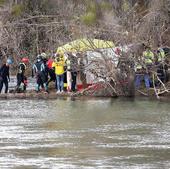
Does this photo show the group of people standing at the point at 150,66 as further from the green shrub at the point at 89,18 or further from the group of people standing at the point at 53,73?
the green shrub at the point at 89,18

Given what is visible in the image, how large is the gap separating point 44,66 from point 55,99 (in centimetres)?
258

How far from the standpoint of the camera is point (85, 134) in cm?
1753

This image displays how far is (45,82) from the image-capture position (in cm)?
2975

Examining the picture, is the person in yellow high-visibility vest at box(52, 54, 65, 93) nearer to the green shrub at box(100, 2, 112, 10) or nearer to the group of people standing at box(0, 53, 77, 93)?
the group of people standing at box(0, 53, 77, 93)

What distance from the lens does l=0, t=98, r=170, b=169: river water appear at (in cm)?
1377

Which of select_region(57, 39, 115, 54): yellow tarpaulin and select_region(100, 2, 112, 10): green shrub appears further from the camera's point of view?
select_region(100, 2, 112, 10): green shrub

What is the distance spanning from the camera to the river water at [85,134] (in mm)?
13766

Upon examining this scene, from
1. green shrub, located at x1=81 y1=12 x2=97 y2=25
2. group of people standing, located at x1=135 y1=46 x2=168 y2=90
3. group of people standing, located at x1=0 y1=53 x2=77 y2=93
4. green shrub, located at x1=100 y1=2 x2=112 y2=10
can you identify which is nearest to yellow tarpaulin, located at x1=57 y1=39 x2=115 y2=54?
group of people standing, located at x1=0 y1=53 x2=77 y2=93

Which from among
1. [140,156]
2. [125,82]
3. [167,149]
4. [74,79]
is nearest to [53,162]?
[140,156]

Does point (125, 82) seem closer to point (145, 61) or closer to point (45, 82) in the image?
point (145, 61)

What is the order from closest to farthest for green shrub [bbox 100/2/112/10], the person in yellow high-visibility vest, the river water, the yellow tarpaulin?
1. the river water
2. the yellow tarpaulin
3. the person in yellow high-visibility vest
4. green shrub [bbox 100/2/112/10]

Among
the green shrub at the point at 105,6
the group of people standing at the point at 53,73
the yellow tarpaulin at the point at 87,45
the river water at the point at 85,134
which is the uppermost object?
the green shrub at the point at 105,6

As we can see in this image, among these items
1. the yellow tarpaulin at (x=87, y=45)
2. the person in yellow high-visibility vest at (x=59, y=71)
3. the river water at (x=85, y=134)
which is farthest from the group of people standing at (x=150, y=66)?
the person in yellow high-visibility vest at (x=59, y=71)

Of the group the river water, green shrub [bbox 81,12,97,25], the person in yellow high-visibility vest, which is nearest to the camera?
the river water
